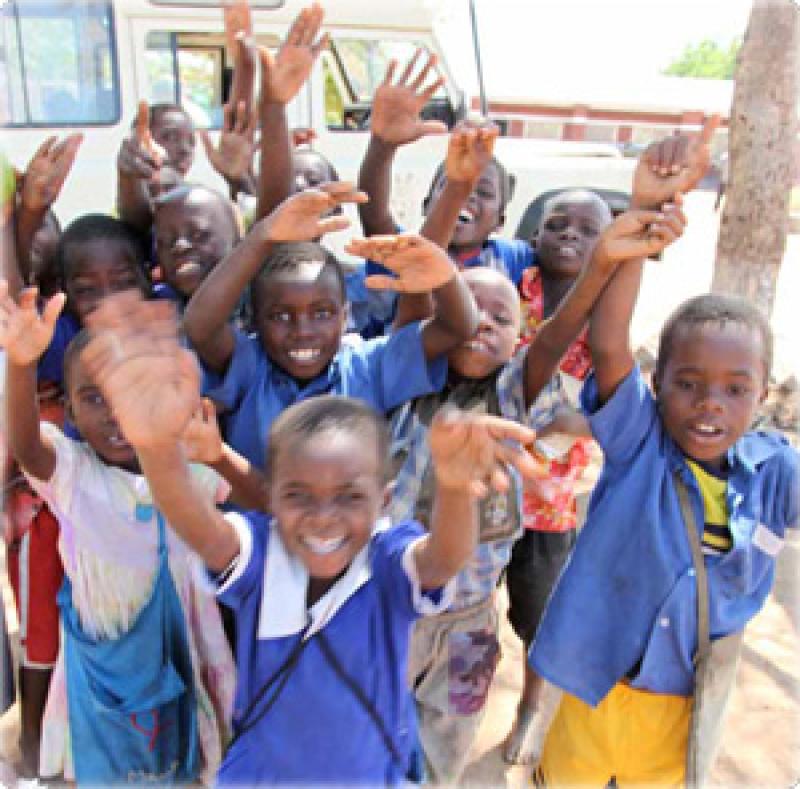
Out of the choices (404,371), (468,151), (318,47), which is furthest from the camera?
(318,47)

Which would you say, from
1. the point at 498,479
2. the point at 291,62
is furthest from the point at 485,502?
the point at 291,62

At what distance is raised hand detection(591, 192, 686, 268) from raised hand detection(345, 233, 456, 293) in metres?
0.32

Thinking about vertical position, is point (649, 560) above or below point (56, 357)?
below

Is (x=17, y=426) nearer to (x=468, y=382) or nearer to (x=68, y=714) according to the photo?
(x=68, y=714)

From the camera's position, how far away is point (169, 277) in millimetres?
2152

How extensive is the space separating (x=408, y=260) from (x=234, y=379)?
0.49 meters

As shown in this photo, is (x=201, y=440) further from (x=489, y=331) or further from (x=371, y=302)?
(x=371, y=302)

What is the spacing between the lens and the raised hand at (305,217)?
5.56 feet

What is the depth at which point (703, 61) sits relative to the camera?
5441 centimetres

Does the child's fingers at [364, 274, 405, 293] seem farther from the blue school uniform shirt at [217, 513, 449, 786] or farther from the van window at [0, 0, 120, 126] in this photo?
the van window at [0, 0, 120, 126]

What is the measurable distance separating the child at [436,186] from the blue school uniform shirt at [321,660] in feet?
3.82

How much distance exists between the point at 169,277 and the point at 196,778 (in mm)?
1281

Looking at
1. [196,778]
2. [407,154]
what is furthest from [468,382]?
[407,154]

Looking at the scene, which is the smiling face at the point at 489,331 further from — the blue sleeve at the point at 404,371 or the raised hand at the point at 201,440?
the raised hand at the point at 201,440
